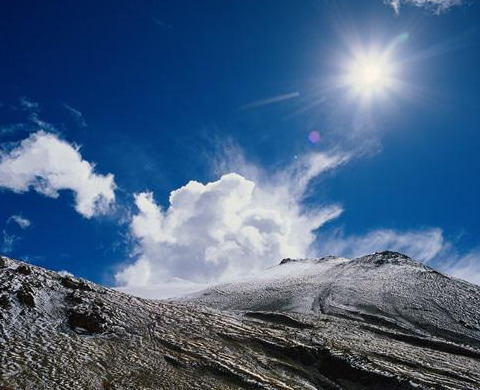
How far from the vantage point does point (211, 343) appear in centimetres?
2706

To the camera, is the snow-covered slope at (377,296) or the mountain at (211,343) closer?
the mountain at (211,343)

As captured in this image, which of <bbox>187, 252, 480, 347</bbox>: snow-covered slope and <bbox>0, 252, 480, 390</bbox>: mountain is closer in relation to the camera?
<bbox>0, 252, 480, 390</bbox>: mountain

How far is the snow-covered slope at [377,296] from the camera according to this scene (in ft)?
→ 137

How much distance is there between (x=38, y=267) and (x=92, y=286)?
4723 millimetres

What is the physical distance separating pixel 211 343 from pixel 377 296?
1150 inches

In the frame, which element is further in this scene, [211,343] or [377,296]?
[377,296]

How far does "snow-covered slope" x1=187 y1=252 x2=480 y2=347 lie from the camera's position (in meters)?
41.8

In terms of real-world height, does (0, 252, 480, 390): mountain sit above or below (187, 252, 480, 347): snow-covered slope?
below

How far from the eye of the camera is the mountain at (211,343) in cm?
2025

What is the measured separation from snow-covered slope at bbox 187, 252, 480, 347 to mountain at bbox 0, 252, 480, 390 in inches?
11.9

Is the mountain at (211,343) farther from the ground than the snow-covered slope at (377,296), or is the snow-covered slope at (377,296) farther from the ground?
the snow-covered slope at (377,296)

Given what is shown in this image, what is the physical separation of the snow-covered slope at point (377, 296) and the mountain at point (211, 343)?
0.30 metres

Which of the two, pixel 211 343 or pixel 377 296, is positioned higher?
pixel 377 296

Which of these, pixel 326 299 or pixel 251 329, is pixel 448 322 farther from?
→ pixel 251 329
